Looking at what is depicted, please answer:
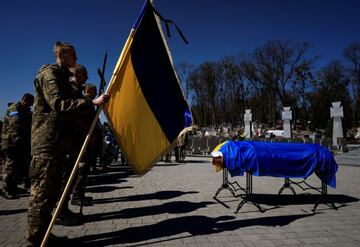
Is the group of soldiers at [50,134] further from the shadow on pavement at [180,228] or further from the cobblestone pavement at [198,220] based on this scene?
the cobblestone pavement at [198,220]

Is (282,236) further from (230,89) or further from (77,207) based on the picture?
(230,89)

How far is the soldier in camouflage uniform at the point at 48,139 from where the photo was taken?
398 centimetres

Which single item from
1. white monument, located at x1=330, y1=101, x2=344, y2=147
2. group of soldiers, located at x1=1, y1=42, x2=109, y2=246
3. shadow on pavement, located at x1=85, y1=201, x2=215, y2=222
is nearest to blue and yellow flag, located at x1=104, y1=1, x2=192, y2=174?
group of soldiers, located at x1=1, y1=42, x2=109, y2=246

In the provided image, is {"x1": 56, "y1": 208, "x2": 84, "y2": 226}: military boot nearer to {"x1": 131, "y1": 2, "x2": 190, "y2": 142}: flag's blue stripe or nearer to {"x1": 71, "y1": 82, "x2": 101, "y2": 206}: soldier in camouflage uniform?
{"x1": 71, "y1": 82, "x2": 101, "y2": 206}: soldier in camouflage uniform

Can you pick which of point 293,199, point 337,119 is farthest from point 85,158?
point 337,119

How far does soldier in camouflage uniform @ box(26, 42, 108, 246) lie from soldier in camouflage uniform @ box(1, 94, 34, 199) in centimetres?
385

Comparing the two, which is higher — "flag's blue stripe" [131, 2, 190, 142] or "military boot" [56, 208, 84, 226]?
"flag's blue stripe" [131, 2, 190, 142]

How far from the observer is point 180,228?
17.2ft

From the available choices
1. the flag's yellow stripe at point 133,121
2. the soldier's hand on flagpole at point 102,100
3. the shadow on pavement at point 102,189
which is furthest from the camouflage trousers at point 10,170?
the soldier's hand on flagpole at point 102,100

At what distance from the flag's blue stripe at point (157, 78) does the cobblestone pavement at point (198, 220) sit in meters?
1.48

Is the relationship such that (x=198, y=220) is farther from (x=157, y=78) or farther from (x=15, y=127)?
(x=15, y=127)

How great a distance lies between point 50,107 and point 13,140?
4.07 meters

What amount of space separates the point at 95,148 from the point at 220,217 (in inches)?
116

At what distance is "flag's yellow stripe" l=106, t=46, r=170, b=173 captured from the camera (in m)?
4.46
